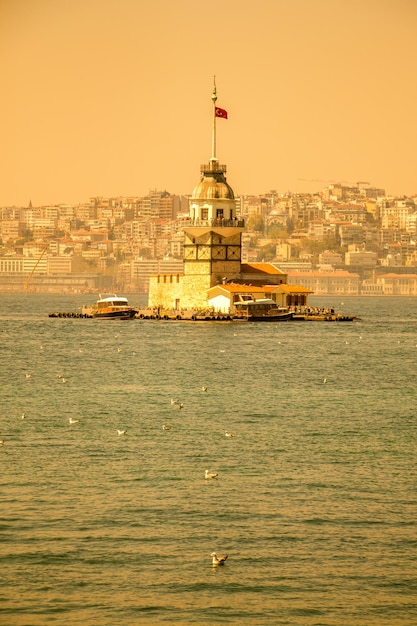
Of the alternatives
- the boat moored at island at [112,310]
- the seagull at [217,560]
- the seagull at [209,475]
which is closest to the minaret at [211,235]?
the boat moored at island at [112,310]

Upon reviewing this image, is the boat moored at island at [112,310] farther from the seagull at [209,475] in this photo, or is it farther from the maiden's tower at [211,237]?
the seagull at [209,475]

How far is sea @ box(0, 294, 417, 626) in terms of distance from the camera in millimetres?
18906

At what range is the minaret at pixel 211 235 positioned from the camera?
8012 cm

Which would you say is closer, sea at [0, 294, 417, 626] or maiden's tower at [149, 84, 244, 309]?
sea at [0, 294, 417, 626]

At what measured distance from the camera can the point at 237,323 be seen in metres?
80.1

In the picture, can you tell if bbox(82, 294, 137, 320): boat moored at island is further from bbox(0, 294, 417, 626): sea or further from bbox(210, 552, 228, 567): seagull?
bbox(210, 552, 228, 567): seagull

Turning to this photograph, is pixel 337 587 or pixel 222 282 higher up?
pixel 222 282

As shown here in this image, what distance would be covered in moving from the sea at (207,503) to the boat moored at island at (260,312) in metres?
36.7

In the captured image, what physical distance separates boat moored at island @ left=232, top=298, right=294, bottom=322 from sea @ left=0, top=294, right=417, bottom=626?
120 ft

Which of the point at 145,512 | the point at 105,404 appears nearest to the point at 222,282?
the point at 105,404

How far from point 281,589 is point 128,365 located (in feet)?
105

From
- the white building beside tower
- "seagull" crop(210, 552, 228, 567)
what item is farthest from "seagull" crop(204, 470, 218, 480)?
the white building beside tower

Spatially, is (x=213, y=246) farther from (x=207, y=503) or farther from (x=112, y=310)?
(x=207, y=503)

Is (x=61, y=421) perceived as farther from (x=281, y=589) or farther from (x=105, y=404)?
(x=281, y=589)
